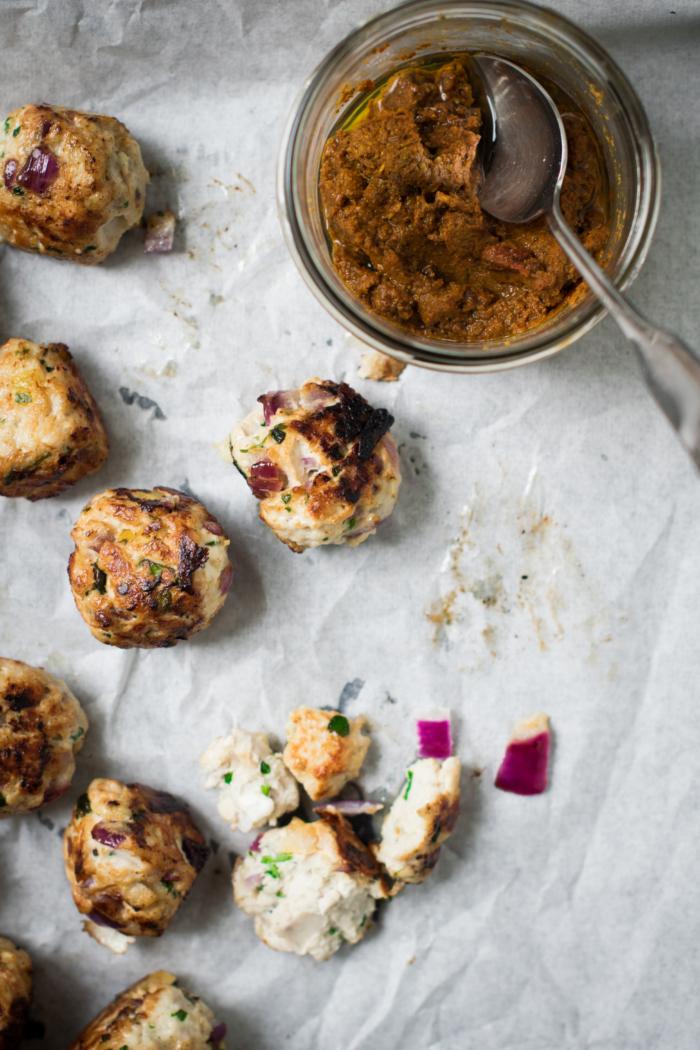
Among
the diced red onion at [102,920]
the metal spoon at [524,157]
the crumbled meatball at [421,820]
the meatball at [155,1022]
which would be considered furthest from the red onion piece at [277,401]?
the meatball at [155,1022]

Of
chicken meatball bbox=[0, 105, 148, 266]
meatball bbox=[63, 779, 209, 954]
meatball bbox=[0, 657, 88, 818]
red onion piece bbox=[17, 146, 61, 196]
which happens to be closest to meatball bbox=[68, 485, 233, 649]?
meatball bbox=[0, 657, 88, 818]

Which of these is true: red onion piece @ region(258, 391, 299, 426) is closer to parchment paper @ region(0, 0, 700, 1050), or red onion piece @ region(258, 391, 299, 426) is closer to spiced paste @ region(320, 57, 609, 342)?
parchment paper @ region(0, 0, 700, 1050)

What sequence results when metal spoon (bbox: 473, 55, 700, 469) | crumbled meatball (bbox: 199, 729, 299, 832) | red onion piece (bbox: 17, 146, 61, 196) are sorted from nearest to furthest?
metal spoon (bbox: 473, 55, 700, 469)
red onion piece (bbox: 17, 146, 61, 196)
crumbled meatball (bbox: 199, 729, 299, 832)

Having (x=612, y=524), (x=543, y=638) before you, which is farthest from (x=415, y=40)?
(x=543, y=638)

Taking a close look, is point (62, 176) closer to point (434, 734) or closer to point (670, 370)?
point (670, 370)

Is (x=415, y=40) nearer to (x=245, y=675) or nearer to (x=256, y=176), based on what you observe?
(x=256, y=176)

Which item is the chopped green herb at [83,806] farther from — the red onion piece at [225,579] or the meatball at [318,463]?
the meatball at [318,463]

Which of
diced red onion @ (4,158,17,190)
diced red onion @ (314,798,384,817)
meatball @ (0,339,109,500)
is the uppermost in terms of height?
diced red onion @ (4,158,17,190)

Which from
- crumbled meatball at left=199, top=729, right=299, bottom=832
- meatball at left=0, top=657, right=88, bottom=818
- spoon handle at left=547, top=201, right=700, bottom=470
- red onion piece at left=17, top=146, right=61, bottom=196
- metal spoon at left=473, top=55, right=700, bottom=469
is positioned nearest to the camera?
spoon handle at left=547, top=201, right=700, bottom=470
